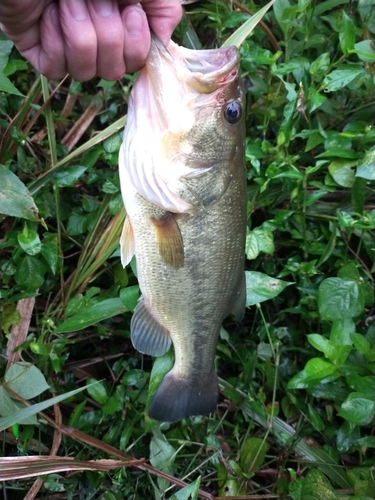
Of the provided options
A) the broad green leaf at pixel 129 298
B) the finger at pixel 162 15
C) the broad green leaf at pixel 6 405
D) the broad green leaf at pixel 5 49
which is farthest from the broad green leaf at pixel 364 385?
the broad green leaf at pixel 5 49

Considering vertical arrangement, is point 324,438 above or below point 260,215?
below

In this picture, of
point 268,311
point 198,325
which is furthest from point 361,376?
point 198,325

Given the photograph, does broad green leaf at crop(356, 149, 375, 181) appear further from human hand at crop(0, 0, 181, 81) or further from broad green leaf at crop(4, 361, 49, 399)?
broad green leaf at crop(4, 361, 49, 399)

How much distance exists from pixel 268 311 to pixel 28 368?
49.6 inches

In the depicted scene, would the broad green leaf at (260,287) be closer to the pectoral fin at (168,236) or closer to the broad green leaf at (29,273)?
the pectoral fin at (168,236)

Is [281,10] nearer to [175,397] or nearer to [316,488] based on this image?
[175,397]

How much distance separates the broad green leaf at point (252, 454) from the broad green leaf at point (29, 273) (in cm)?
130

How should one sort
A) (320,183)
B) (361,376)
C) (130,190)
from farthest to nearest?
(320,183) → (361,376) → (130,190)

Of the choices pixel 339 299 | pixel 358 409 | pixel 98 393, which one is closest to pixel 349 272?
pixel 339 299

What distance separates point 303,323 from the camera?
2.45 meters

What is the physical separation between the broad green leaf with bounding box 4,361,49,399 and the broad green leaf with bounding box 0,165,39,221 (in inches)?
25.3

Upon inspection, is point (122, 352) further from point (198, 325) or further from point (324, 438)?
point (324, 438)

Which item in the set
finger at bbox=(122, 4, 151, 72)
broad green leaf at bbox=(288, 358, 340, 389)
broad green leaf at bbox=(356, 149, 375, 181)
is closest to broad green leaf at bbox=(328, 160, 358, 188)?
broad green leaf at bbox=(356, 149, 375, 181)

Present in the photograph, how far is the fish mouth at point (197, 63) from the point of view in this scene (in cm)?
139
